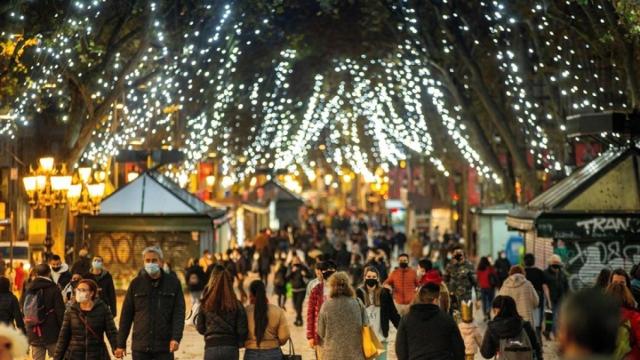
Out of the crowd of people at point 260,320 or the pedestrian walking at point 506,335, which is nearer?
the crowd of people at point 260,320

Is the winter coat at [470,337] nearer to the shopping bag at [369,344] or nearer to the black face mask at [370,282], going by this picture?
the black face mask at [370,282]

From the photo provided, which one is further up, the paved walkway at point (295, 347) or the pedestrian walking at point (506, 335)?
the pedestrian walking at point (506, 335)

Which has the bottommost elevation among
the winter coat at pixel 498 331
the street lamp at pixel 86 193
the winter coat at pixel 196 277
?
the winter coat at pixel 498 331

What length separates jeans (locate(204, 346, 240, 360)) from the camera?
10.8 m

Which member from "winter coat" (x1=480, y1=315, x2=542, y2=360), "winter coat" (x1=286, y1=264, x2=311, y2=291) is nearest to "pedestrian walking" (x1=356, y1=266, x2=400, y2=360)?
"winter coat" (x1=480, y1=315, x2=542, y2=360)

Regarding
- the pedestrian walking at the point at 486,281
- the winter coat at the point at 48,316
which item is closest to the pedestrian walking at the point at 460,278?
the pedestrian walking at the point at 486,281

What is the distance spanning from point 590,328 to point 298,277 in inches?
810

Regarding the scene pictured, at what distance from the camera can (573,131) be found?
75.8 ft

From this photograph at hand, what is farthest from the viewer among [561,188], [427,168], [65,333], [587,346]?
[427,168]

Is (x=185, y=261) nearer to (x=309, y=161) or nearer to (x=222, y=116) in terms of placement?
(x=222, y=116)

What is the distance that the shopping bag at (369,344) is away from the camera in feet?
37.1

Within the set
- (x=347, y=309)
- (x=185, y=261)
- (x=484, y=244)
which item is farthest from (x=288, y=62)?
(x=347, y=309)

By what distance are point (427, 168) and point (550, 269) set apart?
5104cm

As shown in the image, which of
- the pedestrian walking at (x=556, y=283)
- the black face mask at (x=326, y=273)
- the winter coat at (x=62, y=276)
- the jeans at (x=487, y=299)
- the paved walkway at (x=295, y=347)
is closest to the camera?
the black face mask at (x=326, y=273)
